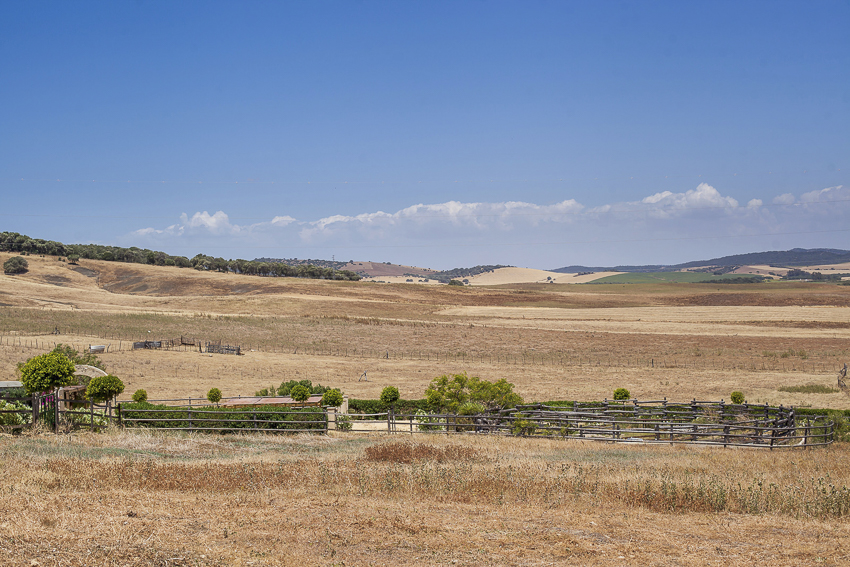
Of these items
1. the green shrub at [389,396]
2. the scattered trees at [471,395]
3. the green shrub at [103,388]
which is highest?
the green shrub at [103,388]

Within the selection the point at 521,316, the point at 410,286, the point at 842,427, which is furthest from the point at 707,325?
the point at 410,286

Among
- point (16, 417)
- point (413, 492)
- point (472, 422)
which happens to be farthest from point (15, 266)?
point (413, 492)

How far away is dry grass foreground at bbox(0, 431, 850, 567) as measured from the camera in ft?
28.2

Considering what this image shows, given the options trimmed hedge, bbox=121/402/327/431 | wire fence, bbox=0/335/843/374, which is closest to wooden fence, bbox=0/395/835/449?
trimmed hedge, bbox=121/402/327/431

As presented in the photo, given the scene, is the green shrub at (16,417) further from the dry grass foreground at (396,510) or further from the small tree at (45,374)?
the dry grass foreground at (396,510)

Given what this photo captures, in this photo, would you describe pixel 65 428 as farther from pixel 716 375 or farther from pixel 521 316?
pixel 521 316

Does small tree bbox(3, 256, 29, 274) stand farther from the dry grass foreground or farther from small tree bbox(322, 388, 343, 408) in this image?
the dry grass foreground

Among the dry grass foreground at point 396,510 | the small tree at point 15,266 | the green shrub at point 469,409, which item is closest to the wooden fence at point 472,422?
the green shrub at point 469,409

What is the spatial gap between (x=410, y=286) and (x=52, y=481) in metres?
121

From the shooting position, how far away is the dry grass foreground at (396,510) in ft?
28.2

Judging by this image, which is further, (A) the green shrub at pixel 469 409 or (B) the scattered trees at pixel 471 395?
(B) the scattered trees at pixel 471 395

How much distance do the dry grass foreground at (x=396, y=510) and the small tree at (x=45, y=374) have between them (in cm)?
518

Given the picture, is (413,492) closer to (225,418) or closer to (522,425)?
(522,425)

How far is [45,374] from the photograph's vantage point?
72.7ft
